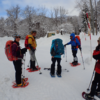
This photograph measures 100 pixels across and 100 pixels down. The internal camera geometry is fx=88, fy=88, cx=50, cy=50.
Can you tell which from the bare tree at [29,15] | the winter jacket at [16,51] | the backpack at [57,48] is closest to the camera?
the winter jacket at [16,51]

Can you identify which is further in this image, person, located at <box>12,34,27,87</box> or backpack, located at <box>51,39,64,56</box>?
backpack, located at <box>51,39,64,56</box>

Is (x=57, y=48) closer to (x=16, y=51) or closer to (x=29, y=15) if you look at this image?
(x=16, y=51)

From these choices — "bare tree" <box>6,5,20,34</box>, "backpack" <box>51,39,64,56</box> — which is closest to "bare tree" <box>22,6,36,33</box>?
"bare tree" <box>6,5,20,34</box>

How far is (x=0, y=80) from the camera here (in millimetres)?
3621

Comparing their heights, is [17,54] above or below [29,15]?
below

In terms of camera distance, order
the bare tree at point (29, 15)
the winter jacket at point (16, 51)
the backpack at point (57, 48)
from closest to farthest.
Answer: the winter jacket at point (16, 51) → the backpack at point (57, 48) → the bare tree at point (29, 15)

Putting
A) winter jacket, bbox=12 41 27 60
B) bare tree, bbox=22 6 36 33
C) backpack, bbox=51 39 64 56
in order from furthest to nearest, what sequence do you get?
1. bare tree, bbox=22 6 36 33
2. backpack, bbox=51 39 64 56
3. winter jacket, bbox=12 41 27 60

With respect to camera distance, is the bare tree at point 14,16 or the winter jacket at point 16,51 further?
the bare tree at point 14,16

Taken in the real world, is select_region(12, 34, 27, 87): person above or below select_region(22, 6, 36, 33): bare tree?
below

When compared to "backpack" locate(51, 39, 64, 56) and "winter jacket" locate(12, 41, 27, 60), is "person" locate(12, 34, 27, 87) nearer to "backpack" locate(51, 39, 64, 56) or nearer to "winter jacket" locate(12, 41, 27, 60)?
"winter jacket" locate(12, 41, 27, 60)

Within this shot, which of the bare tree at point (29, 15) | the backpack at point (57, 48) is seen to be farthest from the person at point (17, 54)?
the bare tree at point (29, 15)

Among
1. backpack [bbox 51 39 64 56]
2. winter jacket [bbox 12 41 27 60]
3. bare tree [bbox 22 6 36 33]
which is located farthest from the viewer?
bare tree [bbox 22 6 36 33]

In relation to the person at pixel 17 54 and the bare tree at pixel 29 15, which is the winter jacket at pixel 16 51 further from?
the bare tree at pixel 29 15

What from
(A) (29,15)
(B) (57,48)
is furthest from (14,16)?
(B) (57,48)
